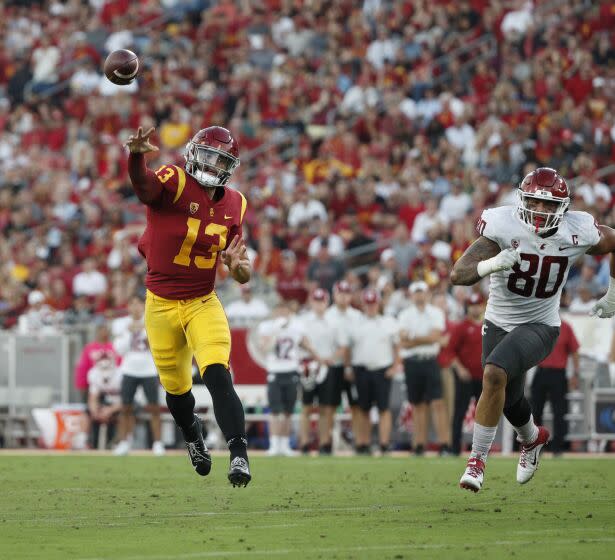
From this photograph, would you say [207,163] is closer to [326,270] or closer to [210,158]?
[210,158]

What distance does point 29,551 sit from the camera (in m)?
6.21

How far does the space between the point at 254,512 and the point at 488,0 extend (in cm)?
1557

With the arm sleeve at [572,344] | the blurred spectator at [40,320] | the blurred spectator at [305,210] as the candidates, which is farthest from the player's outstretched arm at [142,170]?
the blurred spectator at [305,210]

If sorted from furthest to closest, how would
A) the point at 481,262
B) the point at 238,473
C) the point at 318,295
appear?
the point at 318,295, the point at 481,262, the point at 238,473

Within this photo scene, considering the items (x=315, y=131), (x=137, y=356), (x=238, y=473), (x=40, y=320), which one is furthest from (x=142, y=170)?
(x=315, y=131)

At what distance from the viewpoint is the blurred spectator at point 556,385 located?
14.5 metres

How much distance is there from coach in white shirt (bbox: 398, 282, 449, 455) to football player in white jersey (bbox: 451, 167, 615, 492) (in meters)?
6.71

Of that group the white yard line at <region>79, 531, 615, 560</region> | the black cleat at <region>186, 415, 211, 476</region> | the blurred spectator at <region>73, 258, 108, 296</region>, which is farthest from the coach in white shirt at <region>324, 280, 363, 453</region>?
the white yard line at <region>79, 531, 615, 560</region>

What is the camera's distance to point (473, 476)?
8055mm

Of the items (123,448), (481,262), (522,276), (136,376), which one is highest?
(481,262)

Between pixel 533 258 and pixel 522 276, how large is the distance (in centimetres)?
13

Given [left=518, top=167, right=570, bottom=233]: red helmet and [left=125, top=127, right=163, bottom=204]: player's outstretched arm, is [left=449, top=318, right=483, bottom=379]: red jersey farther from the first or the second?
[left=125, top=127, right=163, bottom=204]: player's outstretched arm

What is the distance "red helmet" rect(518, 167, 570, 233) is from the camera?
820cm

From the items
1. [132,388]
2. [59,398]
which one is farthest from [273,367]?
[59,398]
